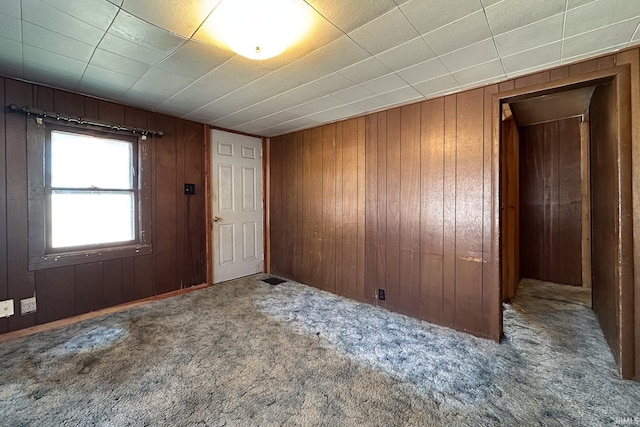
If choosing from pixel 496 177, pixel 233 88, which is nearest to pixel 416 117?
pixel 496 177

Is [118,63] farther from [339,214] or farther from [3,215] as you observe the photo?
[339,214]

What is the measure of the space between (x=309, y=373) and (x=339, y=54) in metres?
2.18

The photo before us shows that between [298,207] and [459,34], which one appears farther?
[298,207]

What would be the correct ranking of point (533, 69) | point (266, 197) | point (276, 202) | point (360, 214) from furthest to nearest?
point (266, 197), point (276, 202), point (360, 214), point (533, 69)

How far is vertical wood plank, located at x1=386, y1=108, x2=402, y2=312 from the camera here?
2850 millimetres

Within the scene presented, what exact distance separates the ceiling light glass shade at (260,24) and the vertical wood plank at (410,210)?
1.53m

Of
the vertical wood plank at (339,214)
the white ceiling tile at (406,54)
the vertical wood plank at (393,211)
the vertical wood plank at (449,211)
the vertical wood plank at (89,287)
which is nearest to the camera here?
the white ceiling tile at (406,54)

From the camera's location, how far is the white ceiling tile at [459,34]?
149cm

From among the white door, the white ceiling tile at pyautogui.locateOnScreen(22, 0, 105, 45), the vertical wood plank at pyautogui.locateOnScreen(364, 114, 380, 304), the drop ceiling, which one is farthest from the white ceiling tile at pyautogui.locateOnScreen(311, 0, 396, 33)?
the white door

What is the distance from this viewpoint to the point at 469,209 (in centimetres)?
240

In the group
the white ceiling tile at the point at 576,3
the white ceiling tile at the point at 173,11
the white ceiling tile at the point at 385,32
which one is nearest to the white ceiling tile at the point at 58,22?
the white ceiling tile at the point at 173,11

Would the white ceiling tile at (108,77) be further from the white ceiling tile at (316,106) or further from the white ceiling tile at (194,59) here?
the white ceiling tile at (316,106)

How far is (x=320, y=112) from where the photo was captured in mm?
3092

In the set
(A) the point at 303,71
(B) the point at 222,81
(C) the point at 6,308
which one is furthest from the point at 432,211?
(C) the point at 6,308
